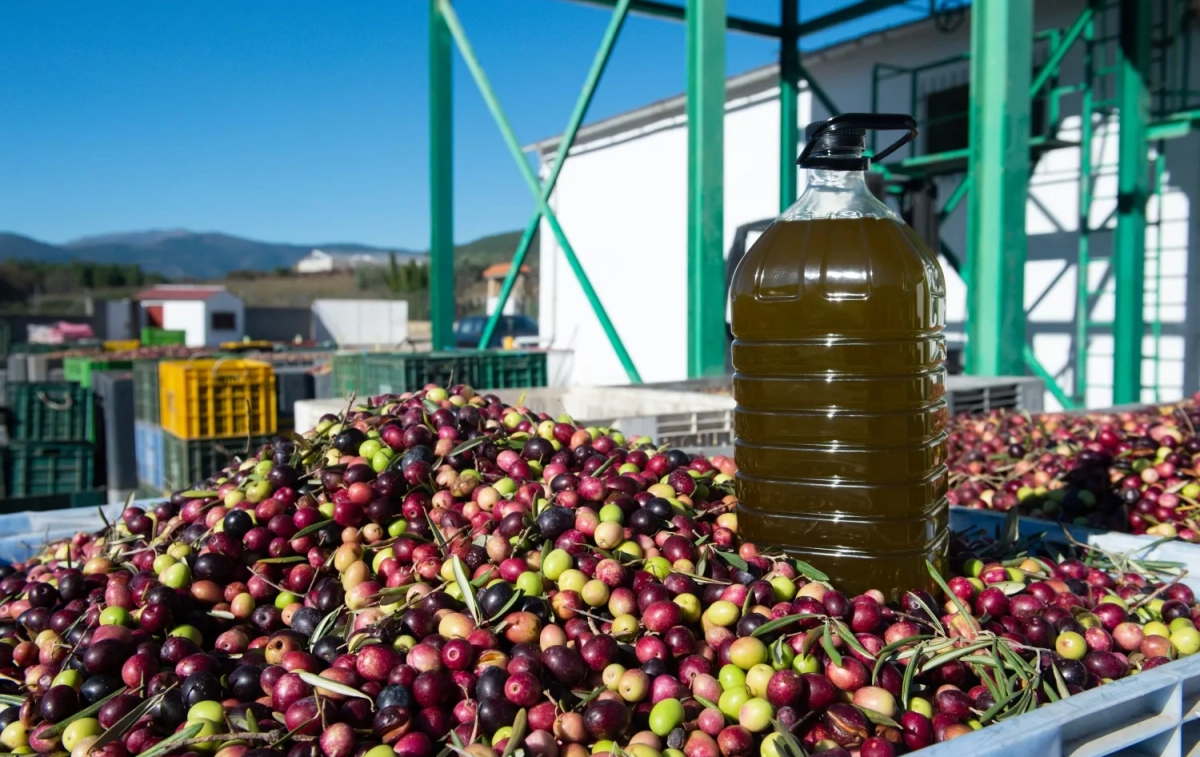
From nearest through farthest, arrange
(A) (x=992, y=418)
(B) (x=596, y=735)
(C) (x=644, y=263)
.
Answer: (B) (x=596, y=735)
(A) (x=992, y=418)
(C) (x=644, y=263)

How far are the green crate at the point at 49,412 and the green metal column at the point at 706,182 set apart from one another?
258 inches

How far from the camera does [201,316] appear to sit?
146ft

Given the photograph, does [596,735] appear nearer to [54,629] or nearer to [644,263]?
[54,629]

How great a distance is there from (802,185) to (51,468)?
1234 centimetres

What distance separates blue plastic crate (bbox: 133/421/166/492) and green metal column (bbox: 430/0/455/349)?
3145mm

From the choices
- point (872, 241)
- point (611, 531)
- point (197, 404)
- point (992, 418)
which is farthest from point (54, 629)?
point (197, 404)

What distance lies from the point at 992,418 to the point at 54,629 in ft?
15.2

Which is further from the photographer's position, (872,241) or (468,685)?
(872,241)

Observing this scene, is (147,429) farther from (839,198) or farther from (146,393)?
(839,198)

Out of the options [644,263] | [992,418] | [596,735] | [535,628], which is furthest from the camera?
→ [644,263]

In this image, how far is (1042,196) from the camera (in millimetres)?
12734

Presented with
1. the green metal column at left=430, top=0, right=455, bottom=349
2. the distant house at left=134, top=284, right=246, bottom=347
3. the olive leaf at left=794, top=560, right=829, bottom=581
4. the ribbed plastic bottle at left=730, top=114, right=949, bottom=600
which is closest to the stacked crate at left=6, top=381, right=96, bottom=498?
the green metal column at left=430, top=0, right=455, bottom=349

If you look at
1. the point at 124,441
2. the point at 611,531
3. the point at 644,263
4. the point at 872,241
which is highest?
the point at 644,263

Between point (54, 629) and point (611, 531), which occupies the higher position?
point (611, 531)
